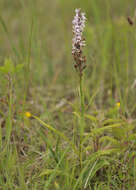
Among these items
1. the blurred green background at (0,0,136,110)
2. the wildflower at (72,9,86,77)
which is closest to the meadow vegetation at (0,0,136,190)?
the blurred green background at (0,0,136,110)

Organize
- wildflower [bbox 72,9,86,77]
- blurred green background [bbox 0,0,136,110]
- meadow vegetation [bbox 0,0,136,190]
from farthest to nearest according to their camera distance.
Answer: blurred green background [bbox 0,0,136,110]
meadow vegetation [bbox 0,0,136,190]
wildflower [bbox 72,9,86,77]

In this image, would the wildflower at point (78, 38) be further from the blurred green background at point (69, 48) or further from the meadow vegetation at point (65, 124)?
the blurred green background at point (69, 48)

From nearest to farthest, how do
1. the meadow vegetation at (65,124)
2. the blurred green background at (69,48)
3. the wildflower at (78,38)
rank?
the wildflower at (78,38)
the meadow vegetation at (65,124)
the blurred green background at (69,48)

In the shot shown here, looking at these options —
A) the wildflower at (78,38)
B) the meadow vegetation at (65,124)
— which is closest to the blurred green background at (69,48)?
the meadow vegetation at (65,124)

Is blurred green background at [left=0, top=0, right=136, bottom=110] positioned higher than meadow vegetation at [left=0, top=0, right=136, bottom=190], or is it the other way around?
blurred green background at [left=0, top=0, right=136, bottom=110]

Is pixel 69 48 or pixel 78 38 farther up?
pixel 69 48

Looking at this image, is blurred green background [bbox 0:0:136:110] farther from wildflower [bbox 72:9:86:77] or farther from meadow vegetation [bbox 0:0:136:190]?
wildflower [bbox 72:9:86:77]

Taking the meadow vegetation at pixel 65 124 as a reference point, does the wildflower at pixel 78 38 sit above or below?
above

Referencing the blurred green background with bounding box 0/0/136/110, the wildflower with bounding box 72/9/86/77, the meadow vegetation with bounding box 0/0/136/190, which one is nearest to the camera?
the wildflower with bounding box 72/9/86/77

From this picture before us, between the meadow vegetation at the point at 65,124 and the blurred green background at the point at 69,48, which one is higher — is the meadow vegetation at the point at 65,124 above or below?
below

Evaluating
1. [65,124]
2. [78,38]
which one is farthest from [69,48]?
[78,38]

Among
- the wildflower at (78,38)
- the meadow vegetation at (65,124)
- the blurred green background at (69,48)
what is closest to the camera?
the wildflower at (78,38)

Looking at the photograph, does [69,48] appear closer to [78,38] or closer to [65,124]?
[65,124]

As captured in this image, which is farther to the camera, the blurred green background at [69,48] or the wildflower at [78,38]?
the blurred green background at [69,48]
